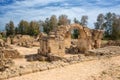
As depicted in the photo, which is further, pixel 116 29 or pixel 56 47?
pixel 116 29

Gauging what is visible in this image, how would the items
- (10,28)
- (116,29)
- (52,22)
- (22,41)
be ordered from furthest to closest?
(10,28) < (52,22) < (116,29) < (22,41)

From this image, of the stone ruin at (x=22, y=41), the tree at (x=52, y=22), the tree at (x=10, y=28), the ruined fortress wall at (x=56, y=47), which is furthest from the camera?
the tree at (x=10, y=28)

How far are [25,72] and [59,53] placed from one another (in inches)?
448

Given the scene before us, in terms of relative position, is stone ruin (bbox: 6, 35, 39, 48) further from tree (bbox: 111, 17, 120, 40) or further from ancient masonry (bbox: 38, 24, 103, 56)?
tree (bbox: 111, 17, 120, 40)

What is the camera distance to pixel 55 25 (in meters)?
56.1

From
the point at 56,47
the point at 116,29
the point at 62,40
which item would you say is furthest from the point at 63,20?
the point at 56,47

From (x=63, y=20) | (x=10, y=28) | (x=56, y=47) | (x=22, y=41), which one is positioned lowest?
(x=22, y=41)

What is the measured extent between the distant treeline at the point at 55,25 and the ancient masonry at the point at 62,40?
21794mm

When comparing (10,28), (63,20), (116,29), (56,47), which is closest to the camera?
(56,47)

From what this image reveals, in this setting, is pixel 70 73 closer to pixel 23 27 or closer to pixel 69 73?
pixel 69 73

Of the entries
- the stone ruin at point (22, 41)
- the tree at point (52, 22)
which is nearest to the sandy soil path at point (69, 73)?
the stone ruin at point (22, 41)

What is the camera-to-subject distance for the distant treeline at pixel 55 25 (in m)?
50.2

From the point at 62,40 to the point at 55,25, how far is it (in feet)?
115

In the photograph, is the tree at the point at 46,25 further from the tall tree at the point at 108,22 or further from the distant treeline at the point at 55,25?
the tall tree at the point at 108,22
